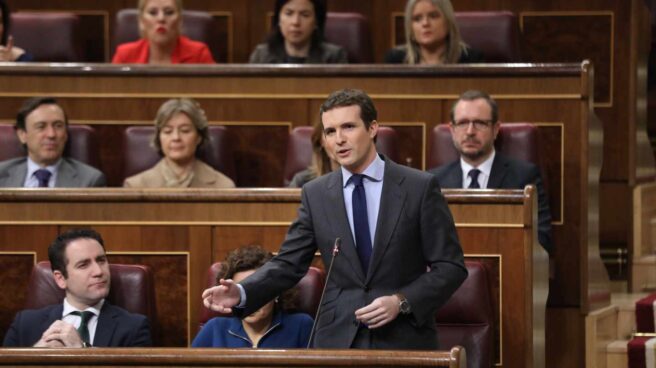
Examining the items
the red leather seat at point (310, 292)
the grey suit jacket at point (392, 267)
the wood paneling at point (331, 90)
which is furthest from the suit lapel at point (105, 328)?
the wood paneling at point (331, 90)

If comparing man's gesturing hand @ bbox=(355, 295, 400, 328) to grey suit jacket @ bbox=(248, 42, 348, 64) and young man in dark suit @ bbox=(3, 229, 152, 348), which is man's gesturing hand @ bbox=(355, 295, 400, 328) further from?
grey suit jacket @ bbox=(248, 42, 348, 64)

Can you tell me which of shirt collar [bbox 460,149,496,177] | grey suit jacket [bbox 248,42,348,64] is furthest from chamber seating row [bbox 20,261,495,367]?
grey suit jacket [bbox 248,42,348,64]

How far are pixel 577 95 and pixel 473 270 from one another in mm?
891

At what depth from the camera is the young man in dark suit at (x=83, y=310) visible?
97.2 inches

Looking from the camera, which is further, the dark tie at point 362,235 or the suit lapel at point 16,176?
the suit lapel at point 16,176

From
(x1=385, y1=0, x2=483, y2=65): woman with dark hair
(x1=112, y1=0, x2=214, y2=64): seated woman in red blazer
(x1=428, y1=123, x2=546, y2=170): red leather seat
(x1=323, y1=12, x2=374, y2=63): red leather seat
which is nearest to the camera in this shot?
(x1=428, y1=123, x2=546, y2=170): red leather seat

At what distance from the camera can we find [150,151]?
3279mm

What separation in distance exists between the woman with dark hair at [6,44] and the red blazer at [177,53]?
25 centimetres

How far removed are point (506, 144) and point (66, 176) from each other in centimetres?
100

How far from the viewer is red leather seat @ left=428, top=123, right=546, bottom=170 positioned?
305 cm

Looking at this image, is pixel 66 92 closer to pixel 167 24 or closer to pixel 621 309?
pixel 167 24

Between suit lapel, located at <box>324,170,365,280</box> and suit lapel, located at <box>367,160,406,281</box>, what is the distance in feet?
0.10

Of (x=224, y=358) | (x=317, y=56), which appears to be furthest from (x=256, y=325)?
(x=317, y=56)

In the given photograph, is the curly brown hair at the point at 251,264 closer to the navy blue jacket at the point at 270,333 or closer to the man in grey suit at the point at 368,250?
the navy blue jacket at the point at 270,333
